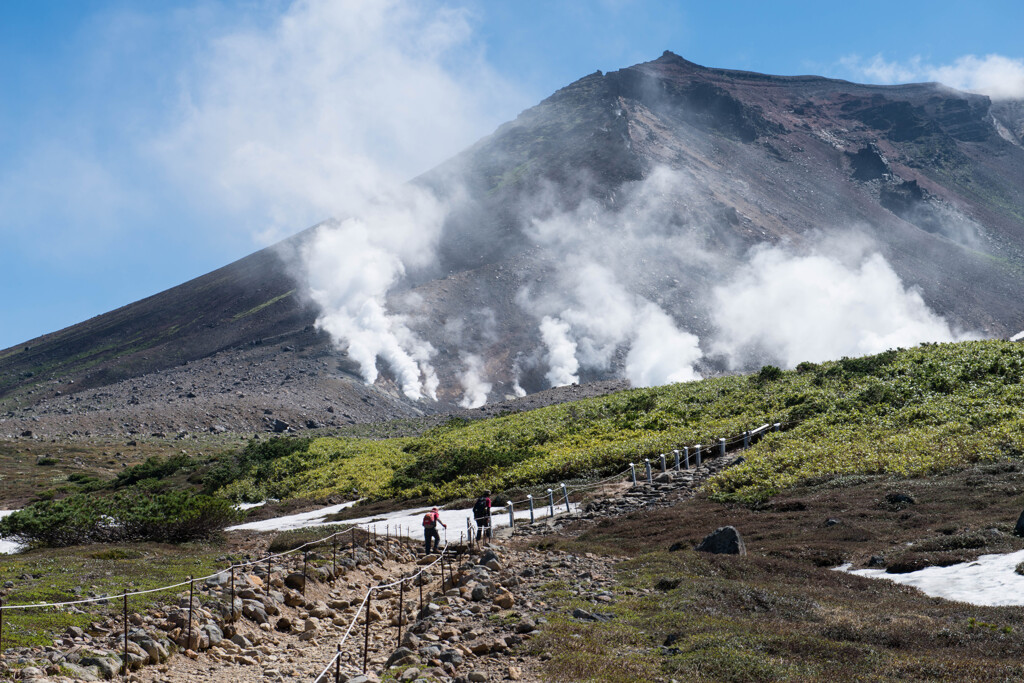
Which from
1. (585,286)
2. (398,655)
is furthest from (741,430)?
(585,286)

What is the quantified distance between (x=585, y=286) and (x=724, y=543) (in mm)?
100177

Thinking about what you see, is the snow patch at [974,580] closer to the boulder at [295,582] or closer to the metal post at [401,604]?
the metal post at [401,604]

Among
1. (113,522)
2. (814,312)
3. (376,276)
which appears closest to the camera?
(113,522)

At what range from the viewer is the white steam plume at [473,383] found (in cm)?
9650

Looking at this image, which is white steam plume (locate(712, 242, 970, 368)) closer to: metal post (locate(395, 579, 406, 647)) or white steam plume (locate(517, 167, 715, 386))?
white steam plume (locate(517, 167, 715, 386))

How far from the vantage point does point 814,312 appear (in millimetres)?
112062

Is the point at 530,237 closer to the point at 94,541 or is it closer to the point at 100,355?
the point at 100,355

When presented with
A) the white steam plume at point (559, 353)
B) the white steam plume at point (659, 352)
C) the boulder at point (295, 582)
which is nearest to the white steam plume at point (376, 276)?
Result: the white steam plume at point (559, 353)

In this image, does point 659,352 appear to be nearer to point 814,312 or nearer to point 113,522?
point 814,312

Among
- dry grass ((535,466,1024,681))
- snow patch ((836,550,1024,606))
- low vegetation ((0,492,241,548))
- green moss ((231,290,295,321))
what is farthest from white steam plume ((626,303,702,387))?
snow patch ((836,550,1024,606))

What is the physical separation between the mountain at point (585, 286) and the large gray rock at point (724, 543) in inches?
2579

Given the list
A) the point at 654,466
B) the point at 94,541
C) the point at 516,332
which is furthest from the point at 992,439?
the point at 516,332

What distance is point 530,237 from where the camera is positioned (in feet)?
420

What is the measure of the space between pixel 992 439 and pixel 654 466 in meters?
10.4
